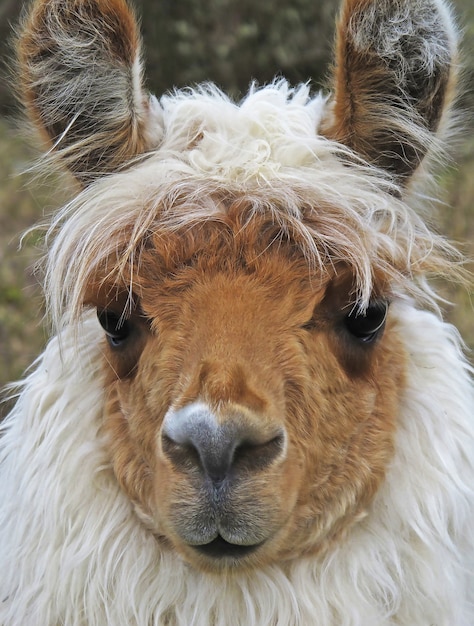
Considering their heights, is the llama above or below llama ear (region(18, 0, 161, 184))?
below

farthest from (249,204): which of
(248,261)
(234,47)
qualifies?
(234,47)

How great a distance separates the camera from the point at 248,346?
7.72 feet

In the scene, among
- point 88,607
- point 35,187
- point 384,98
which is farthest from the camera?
point 35,187

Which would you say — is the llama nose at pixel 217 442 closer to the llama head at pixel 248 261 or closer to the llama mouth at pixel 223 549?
the llama head at pixel 248 261

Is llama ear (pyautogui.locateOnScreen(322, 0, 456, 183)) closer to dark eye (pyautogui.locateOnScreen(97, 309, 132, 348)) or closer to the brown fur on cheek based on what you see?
the brown fur on cheek

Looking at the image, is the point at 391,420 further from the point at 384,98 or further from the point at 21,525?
the point at 21,525

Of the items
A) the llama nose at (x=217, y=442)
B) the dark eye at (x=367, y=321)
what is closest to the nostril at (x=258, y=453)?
the llama nose at (x=217, y=442)

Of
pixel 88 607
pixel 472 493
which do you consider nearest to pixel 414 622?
pixel 472 493

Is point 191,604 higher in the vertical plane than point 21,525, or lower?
lower

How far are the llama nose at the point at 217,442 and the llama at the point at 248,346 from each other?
2 cm

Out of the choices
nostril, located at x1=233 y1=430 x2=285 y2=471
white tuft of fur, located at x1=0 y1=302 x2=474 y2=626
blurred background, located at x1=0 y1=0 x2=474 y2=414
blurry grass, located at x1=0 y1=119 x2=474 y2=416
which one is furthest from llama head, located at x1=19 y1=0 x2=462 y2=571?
blurred background, located at x1=0 y1=0 x2=474 y2=414

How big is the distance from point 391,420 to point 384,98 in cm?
102

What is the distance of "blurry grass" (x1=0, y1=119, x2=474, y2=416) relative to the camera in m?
6.16

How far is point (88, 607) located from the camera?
2795mm
